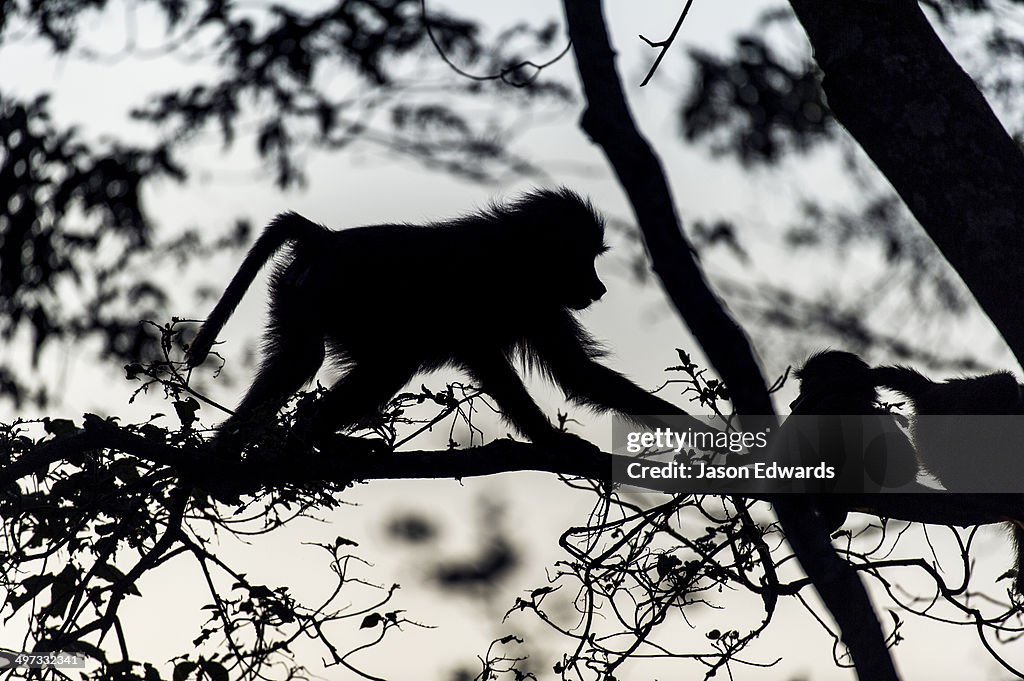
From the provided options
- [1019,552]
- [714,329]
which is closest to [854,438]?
[714,329]

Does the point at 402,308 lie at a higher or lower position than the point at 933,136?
higher

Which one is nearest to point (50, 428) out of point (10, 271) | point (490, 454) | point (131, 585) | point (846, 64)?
point (131, 585)

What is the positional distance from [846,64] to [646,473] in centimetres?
157

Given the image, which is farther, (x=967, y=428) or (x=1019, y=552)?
(x=1019, y=552)

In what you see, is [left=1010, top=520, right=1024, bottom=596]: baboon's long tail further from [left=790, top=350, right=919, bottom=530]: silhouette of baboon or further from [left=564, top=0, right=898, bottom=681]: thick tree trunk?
[left=564, top=0, right=898, bottom=681]: thick tree trunk

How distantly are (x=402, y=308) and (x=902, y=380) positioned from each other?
6.81 ft

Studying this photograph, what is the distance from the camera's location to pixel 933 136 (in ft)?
11.7

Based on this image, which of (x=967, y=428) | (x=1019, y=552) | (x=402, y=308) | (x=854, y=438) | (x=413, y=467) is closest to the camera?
(x=413, y=467)

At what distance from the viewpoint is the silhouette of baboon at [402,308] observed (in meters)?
4.49

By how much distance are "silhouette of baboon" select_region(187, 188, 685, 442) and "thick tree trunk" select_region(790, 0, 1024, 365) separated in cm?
156

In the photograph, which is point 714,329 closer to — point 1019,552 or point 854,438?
point 854,438

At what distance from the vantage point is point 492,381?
15.9 feet

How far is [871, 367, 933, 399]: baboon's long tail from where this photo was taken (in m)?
4.40

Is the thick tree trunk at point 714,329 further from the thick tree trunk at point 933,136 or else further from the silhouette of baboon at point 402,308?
the silhouette of baboon at point 402,308
